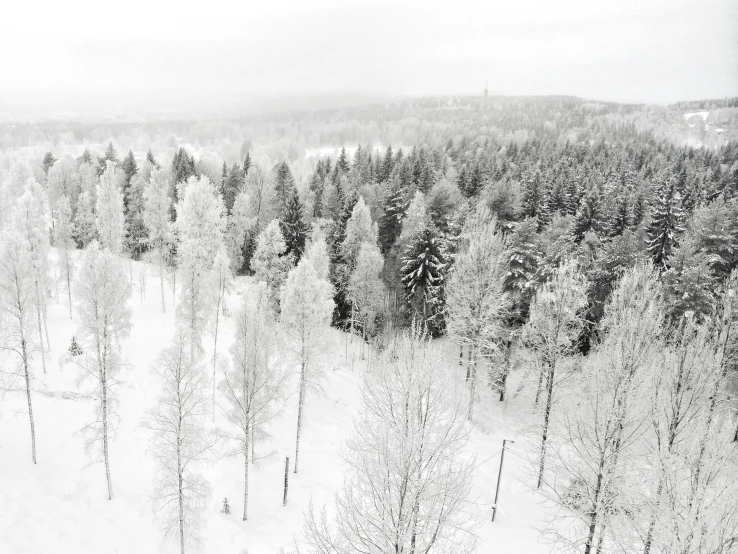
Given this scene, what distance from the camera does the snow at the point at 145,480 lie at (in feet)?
72.0

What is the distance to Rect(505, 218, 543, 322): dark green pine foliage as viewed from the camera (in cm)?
3369

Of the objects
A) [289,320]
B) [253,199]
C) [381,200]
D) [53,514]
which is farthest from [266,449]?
[253,199]

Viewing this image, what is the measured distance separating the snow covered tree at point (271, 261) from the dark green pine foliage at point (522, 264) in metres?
18.7

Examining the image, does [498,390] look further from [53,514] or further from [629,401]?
[53,514]

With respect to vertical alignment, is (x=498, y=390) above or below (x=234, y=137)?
below

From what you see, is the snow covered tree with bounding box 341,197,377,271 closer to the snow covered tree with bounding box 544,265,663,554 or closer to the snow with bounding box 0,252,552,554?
the snow with bounding box 0,252,552,554

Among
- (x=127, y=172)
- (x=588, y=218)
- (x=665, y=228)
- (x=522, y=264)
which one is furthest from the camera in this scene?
(x=127, y=172)

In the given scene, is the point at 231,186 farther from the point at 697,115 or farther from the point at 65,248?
the point at 697,115

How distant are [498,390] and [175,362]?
2352 cm

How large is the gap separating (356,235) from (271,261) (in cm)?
910

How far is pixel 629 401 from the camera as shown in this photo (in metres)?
17.3

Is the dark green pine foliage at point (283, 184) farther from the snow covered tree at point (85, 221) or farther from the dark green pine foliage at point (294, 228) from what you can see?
the snow covered tree at point (85, 221)

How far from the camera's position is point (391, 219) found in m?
50.9

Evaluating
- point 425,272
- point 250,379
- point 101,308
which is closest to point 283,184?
point 425,272
